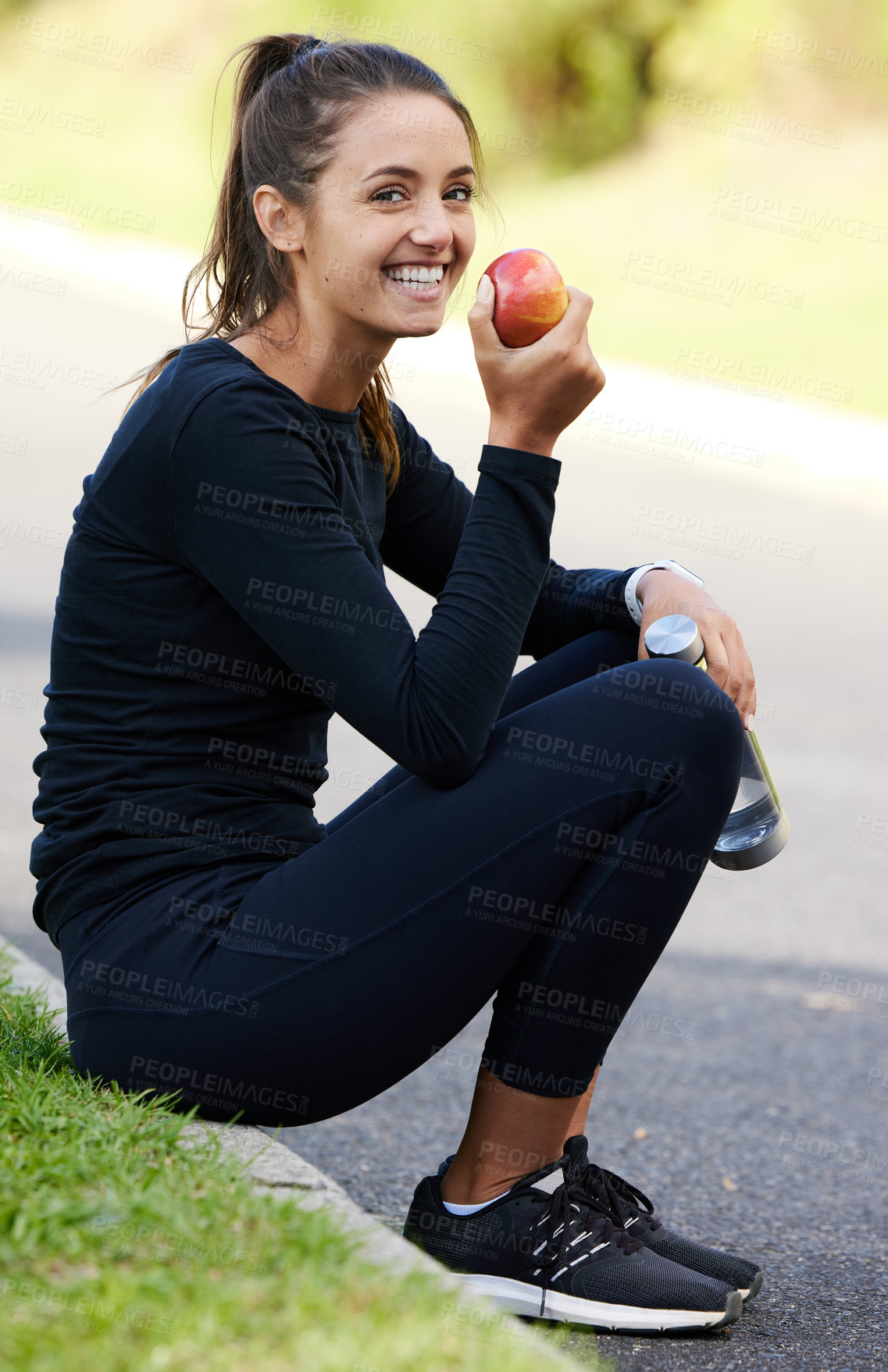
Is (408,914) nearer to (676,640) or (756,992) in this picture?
(676,640)

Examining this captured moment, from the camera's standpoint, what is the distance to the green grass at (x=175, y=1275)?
156cm

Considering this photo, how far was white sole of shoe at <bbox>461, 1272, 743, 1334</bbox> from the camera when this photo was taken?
2.18 meters

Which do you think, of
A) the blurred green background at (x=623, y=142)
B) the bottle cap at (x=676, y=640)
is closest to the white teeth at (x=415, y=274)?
the bottle cap at (x=676, y=640)

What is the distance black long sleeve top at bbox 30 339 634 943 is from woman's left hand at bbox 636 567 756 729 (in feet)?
1.47

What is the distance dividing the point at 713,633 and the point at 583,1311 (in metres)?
1.10

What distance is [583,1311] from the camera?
7.14 ft

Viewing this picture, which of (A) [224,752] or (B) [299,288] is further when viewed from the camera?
(B) [299,288]

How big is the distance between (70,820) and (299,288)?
2.96 feet

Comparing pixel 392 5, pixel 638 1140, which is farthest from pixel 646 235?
pixel 638 1140

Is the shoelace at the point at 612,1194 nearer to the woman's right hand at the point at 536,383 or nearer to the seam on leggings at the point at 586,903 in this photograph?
the seam on leggings at the point at 586,903

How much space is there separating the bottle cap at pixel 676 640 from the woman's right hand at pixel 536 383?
0.40 meters

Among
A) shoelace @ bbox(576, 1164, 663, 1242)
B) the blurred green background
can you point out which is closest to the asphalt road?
shoelace @ bbox(576, 1164, 663, 1242)

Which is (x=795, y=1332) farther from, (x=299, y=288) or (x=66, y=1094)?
(x=299, y=288)

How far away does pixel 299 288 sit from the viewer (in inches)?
96.1
